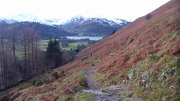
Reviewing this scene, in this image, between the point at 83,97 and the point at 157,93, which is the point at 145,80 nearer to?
the point at 157,93

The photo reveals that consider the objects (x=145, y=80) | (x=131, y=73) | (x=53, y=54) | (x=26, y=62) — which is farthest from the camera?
(x=53, y=54)

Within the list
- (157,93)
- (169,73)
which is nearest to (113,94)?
(157,93)

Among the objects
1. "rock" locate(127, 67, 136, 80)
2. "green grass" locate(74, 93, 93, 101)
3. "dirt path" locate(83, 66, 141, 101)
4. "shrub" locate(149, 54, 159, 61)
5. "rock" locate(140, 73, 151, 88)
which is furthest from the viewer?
"rock" locate(127, 67, 136, 80)

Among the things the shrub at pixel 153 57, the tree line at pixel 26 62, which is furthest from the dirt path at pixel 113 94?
the tree line at pixel 26 62

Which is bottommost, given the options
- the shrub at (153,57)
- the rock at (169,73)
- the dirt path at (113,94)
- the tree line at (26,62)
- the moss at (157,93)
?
the tree line at (26,62)

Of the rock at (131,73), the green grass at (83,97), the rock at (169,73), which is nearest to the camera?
the rock at (169,73)

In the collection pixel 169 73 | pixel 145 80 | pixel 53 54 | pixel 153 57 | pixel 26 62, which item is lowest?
pixel 26 62

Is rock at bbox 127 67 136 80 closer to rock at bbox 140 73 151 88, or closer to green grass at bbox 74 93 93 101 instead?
rock at bbox 140 73 151 88

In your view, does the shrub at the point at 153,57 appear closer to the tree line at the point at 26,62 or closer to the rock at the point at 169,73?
the rock at the point at 169,73

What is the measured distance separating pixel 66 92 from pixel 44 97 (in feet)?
14.5

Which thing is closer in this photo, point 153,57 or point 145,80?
point 145,80

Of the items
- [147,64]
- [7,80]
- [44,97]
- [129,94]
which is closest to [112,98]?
[129,94]

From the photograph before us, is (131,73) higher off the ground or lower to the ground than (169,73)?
lower

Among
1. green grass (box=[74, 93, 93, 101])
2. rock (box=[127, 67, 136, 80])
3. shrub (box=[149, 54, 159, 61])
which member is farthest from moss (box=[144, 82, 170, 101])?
rock (box=[127, 67, 136, 80])
